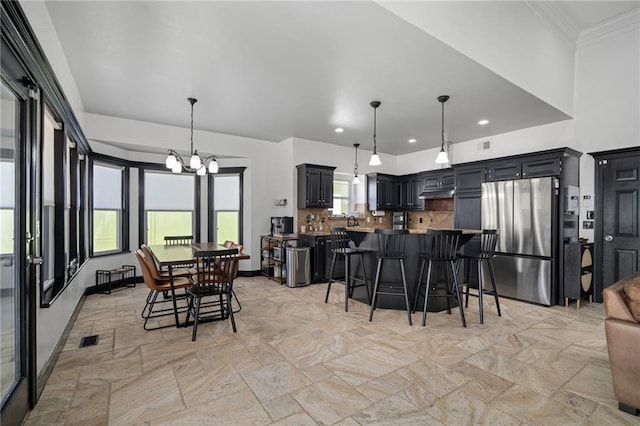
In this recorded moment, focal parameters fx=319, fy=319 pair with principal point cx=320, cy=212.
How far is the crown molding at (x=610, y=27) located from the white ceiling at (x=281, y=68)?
130 mm

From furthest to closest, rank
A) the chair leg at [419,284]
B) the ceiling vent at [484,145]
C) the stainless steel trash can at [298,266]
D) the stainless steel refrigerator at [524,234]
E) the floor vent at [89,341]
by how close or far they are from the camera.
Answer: the ceiling vent at [484,145] < the stainless steel trash can at [298,266] < the stainless steel refrigerator at [524,234] < the chair leg at [419,284] < the floor vent at [89,341]

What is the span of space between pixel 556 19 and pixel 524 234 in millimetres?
3056

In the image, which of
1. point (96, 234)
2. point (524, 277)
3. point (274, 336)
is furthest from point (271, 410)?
point (96, 234)

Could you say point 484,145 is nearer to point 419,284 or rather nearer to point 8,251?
point 419,284

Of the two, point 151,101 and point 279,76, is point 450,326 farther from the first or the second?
point 151,101

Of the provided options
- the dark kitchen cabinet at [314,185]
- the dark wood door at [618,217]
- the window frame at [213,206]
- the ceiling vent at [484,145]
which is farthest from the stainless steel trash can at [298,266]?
the dark wood door at [618,217]

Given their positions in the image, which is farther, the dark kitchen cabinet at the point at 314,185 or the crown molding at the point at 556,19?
the dark kitchen cabinet at the point at 314,185

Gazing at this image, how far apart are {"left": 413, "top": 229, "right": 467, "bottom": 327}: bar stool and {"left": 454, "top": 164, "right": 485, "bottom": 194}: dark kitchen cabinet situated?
6.51 feet

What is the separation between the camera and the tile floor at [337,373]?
81.7 inches

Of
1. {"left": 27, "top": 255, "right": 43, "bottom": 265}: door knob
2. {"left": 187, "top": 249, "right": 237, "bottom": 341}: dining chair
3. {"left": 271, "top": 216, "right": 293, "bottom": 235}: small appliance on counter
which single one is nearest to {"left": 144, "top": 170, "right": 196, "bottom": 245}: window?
{"left": 271, "top": 216, "right": 293, "bottom": 235}: small appliance on counter

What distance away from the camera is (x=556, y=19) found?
4.46 meters

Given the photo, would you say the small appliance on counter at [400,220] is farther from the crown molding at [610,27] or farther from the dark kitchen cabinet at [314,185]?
the crown molding at [610,27]

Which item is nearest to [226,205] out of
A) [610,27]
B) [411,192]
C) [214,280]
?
[214,280]

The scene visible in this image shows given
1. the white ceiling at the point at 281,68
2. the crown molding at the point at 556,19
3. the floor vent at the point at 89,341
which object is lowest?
the floor vent at the point at 89,341
